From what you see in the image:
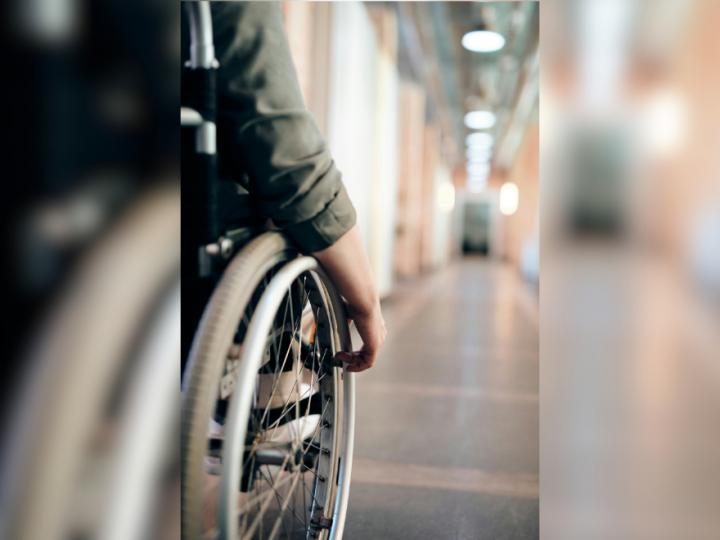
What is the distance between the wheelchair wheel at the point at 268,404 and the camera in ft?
3.20

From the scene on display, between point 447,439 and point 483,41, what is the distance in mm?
1322

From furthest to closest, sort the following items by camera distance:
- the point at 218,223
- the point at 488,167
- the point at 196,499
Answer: the point at 488,167
the point at 218,223
the point at 196,499

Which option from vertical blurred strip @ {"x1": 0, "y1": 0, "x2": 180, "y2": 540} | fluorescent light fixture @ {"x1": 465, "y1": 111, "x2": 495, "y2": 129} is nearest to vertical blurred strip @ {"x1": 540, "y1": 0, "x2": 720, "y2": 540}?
vertical blurred strip @ {"x1": 0, "y1": 0, "x2": 180, "y2": 540}

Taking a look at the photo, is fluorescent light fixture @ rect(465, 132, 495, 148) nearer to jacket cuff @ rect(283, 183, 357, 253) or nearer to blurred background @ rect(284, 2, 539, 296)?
blurred background @ rect(284, 2, 539, 296)

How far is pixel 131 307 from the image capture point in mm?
1248

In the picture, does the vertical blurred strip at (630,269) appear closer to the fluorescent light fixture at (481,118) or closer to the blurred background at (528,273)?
the blurred background at (528,273)

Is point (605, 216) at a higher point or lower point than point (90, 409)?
higher

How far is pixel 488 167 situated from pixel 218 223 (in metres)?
8.32

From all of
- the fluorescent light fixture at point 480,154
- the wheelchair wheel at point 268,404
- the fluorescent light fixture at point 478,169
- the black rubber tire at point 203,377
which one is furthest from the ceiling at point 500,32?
the fluorescent light fixture at point 478,169

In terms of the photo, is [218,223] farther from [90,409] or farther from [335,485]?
[335,485]

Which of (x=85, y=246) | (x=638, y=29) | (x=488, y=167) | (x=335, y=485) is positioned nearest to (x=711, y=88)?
(x=638, y=29)

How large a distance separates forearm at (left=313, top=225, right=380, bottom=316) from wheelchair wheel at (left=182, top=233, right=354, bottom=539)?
0.03 meters

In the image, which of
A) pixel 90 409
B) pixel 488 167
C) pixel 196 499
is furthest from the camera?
pixel 488 167

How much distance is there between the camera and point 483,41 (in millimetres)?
1974
